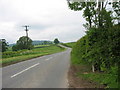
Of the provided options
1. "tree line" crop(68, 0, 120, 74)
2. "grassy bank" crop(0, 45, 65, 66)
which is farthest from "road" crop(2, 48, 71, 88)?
"grassy bank" crop(0, 45, 65, 66)

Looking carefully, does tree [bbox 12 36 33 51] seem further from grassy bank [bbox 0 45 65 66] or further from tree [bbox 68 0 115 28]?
tree [bbox 68 0 115 28]

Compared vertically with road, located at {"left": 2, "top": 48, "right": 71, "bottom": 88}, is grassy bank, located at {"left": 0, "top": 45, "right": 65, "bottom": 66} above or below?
below

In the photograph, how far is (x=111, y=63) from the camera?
28.9 ft

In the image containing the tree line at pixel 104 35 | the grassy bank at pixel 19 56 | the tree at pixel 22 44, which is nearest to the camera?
the tree line at pixel 104 35

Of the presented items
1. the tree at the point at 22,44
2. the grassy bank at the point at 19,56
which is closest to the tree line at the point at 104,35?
the grassy bank at the point at 19,56

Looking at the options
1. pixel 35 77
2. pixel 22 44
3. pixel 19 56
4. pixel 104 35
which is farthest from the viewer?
pixel 22 44

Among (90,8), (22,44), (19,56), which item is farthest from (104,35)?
(22,44)

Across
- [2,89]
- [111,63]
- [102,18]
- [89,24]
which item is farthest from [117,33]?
[2,89]

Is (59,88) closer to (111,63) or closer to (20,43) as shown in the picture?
(111,63)

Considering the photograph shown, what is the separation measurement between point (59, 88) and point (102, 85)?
2.01 m

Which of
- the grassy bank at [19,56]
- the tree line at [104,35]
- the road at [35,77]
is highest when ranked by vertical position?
the tree line at [104,35]

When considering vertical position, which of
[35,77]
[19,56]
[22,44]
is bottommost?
[19,56]

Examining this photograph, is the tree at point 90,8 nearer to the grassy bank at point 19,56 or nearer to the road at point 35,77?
the road at point 35,77

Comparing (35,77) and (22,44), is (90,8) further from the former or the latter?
(22,44)
